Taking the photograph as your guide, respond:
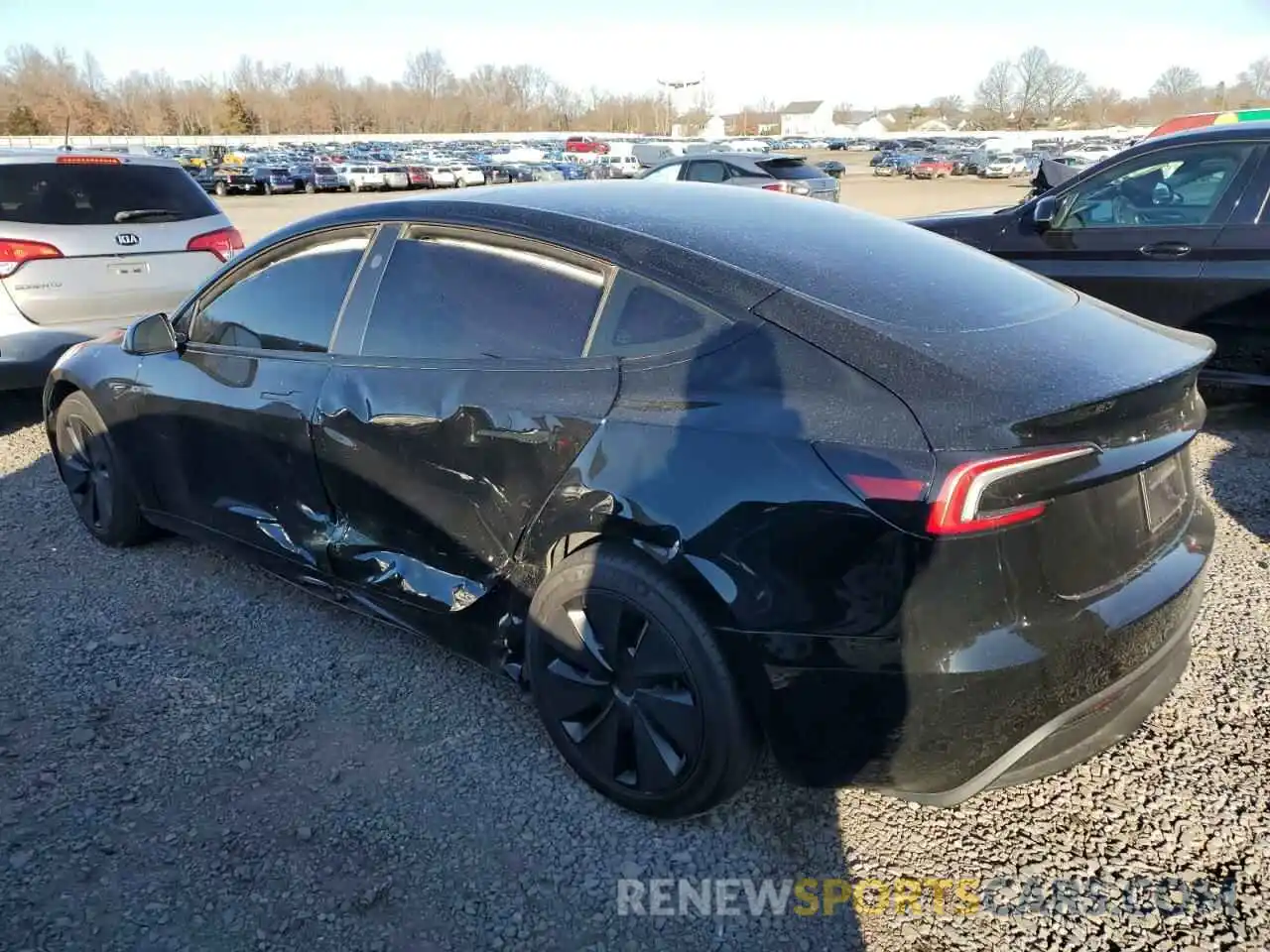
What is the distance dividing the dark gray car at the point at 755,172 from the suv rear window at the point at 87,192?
12.0m

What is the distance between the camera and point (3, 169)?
223 inches

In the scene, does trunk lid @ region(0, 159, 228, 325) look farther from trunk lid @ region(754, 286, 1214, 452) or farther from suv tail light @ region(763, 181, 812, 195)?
suv tail light @ region(763, 181, 812, 195)

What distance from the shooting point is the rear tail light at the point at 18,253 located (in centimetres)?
547

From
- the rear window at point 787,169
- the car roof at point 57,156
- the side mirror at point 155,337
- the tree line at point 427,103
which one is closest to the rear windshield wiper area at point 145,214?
the car roof at point 57,156

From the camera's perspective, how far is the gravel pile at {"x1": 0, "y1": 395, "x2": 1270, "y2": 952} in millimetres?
2213

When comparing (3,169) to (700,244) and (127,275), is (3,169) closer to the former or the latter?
(127,275)

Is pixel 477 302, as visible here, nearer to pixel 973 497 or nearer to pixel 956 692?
pixel 973 497

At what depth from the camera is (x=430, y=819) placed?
8.45ft

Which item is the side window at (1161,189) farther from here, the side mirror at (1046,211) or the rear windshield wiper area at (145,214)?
the rear windshield wiper area at (145,214)

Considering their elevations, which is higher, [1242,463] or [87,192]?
[87,192]

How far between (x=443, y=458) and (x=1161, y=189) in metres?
4.91

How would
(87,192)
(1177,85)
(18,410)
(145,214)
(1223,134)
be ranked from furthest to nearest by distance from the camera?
(1177,85), (18,410), (145,214), (87,192), (1223,134)

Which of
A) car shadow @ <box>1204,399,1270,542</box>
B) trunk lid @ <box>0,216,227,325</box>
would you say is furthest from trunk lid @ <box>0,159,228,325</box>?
car shadow @ <box>1204,399,1270,542</box>

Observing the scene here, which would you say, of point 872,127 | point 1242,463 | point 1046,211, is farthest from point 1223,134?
point 872,127
